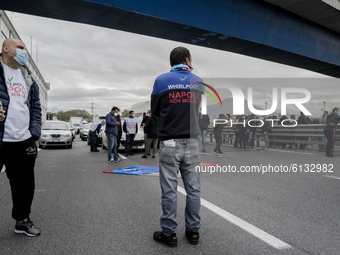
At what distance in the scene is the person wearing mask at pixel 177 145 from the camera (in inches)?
115

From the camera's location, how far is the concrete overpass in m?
8.73

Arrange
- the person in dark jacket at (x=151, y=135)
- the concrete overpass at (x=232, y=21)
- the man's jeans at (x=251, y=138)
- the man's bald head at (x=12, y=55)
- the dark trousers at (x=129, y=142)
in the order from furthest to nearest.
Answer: the man's jeans at (x=251, y=138), the dark trousers at (x=129, y=142), the person in dark jacket at (x=151, y=135), the concrete overpass at (x=232, y=21), the man's bald head at (x=12, y=55)

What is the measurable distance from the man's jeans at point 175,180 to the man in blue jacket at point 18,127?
1.47 metres

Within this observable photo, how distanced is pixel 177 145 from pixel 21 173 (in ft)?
5.77

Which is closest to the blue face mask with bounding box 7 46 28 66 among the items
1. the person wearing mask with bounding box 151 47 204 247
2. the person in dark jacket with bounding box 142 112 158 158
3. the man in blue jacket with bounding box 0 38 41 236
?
the man in blue jacket with bounding box 0 38 41 236

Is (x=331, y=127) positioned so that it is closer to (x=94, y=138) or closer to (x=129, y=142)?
(x=129, y=142)

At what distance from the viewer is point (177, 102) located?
2.98m

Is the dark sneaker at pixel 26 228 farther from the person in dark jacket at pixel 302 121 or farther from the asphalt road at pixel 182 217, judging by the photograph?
the person in dark jacket at pixel 302 121

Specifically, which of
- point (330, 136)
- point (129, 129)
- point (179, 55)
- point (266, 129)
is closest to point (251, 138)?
point (266, 129)

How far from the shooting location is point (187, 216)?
9.83 ft

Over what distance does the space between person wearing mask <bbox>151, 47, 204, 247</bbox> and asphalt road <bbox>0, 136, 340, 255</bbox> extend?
0.25 m

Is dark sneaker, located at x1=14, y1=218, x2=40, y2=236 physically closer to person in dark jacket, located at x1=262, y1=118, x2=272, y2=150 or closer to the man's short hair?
the man's short hair

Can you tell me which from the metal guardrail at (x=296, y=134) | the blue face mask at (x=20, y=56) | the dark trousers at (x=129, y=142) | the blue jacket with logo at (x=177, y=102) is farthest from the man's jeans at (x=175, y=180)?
the metal guardrail at (x=296, y=134)

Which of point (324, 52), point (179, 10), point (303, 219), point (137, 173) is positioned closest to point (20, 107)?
point (303, 219)
